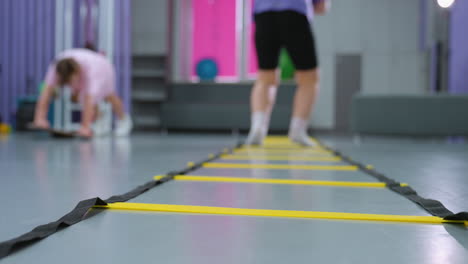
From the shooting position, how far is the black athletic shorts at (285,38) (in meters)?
2.91

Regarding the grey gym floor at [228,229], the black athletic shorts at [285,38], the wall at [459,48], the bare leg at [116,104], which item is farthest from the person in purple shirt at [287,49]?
the bare leg at [116,104]

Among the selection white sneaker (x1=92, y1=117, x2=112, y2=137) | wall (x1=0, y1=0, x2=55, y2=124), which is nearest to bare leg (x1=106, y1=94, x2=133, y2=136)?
white sneaker (x1=92, y1=117, x2=112, y2=137)

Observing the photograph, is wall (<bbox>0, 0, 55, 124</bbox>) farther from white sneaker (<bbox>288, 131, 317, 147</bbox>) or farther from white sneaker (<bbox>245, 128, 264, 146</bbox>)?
white sneaker (<bbox>288, 131, 317, 147</bbox>)

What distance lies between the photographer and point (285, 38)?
2951 millimetres

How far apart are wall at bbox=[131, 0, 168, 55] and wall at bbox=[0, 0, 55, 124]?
59.3 inches

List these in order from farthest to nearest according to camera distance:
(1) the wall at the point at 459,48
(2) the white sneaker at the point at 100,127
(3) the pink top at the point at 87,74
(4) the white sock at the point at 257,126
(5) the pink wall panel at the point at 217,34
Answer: (5) the pink wall panel at the point at 217,34, (2) the white sneaker at the point at 100,127, (1) the wall at the point at 459,48, (3) the pink top at the point at 87,74, (4) the white sock at the point at 257,126

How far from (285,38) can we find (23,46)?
14.2 ft

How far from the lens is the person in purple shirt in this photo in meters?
2.91

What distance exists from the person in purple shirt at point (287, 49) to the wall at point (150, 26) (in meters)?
4.34

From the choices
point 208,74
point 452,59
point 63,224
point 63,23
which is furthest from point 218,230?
point 208,74

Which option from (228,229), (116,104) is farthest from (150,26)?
(228,229)

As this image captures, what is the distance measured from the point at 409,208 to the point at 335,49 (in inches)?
254

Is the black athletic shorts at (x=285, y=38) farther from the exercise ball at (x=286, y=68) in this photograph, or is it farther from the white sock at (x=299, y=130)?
the exercise ball at (x=286, y=68)

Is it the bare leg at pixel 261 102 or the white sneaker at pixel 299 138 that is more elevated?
the bare leg at pixel 261 102
